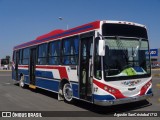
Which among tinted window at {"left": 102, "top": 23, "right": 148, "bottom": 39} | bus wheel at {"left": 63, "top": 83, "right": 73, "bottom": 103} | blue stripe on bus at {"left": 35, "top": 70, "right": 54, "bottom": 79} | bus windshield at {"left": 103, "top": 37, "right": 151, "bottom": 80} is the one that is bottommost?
bus wheel at {"left": 63, "top": 83, "right": 73, "bottom": 103}

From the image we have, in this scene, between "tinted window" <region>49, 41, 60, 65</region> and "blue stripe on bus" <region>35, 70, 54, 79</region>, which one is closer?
"tinted window" <region>49, 41, 60, 65</region>

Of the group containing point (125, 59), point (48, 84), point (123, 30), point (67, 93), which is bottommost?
point (67, 93)

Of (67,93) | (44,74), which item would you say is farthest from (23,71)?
(67,93)

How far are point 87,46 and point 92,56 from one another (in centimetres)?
64

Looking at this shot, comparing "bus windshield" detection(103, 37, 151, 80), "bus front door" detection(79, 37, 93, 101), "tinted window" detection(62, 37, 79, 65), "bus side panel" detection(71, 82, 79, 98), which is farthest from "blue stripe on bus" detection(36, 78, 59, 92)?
"bus windshield" detection(103, 37, 151, 80)

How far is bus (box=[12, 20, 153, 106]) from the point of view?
344 inches

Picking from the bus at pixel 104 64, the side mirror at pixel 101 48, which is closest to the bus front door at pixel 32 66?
the bus at pixel 104 64

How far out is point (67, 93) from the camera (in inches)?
445

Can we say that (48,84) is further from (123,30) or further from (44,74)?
(123,30)

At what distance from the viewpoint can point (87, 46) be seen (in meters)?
9.60

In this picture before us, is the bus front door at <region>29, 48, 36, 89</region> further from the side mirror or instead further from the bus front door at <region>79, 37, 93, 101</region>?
the side mirror

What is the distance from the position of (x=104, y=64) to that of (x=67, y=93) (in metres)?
3.17

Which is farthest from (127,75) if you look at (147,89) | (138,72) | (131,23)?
(131,23)

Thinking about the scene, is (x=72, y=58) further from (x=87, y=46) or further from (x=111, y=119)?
(x=111, y=119)
